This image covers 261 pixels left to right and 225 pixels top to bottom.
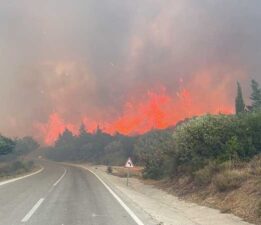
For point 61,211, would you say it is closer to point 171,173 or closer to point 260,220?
point 260,220

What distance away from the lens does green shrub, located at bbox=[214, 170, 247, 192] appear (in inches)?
736

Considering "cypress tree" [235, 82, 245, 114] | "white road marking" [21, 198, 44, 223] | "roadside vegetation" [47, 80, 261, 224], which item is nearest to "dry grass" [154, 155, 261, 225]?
"roadside vegetation" [47, 80, 261, 224]

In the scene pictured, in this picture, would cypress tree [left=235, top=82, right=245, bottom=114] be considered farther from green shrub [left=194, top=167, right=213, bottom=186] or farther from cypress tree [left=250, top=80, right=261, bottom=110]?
green shrub [left=194, top=167, right=213, bottom=186]

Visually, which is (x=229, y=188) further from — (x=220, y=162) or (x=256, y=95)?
(x=256, y=95)

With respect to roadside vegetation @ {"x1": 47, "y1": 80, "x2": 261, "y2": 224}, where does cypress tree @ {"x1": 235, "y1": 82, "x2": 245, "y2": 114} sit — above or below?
above

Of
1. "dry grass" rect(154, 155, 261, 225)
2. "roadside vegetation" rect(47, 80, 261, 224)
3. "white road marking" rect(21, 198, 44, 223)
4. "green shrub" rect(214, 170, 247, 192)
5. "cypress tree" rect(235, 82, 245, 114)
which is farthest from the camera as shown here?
"cypress tree" rect(235, 82, 245, 114)

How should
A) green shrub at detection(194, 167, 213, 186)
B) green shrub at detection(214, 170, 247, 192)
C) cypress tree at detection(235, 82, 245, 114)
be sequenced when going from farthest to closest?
cypress tree at detection(235, 82, 245, 114), green shrub at detection(194, 167, 213, 186), green shrub at detection(214, 170, 247, 192)

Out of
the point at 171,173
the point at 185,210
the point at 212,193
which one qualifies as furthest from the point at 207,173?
the point at 171,173

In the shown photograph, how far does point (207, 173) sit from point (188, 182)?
10.1 feet

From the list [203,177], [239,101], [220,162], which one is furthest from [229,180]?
[239,101]

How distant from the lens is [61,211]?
50.0 ft

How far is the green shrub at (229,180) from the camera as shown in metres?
18.7

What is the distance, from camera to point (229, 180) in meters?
19.1

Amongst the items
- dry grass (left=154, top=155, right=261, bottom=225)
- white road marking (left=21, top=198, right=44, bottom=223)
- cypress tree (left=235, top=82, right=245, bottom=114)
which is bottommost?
white road marking (left=21, top=198, right=44, bottom=223)
